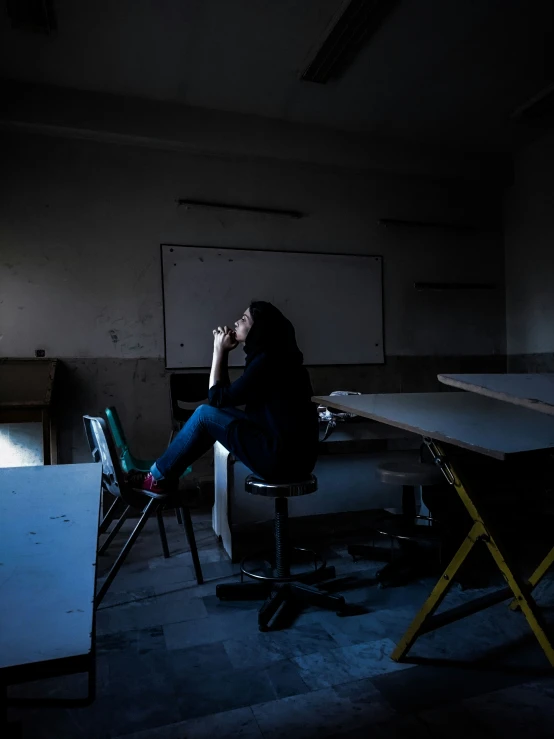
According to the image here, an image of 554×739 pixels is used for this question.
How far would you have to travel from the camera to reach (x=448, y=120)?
456 cm

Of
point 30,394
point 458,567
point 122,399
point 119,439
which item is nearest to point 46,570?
point 458,567

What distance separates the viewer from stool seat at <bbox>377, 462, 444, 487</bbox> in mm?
2359

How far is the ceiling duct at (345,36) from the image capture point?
10.3ft

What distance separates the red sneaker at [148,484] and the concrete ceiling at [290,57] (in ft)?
9.46

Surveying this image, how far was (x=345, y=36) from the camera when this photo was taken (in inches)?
134

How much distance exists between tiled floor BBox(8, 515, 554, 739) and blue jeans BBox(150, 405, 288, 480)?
0.57 metres

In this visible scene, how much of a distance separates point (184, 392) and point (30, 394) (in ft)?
3.59

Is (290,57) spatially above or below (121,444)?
above

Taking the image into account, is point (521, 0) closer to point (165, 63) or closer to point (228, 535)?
point (165, 63)

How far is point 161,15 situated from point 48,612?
12.1ft

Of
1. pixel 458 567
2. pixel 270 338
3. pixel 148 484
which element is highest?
pixel 270 338

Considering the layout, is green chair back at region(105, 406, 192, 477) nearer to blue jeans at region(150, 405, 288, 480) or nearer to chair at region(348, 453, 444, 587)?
blue jeans at region(150, 405, 288, 480)

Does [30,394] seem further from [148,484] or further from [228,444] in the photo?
[228,444]

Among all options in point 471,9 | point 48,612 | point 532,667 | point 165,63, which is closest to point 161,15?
point 165,63
